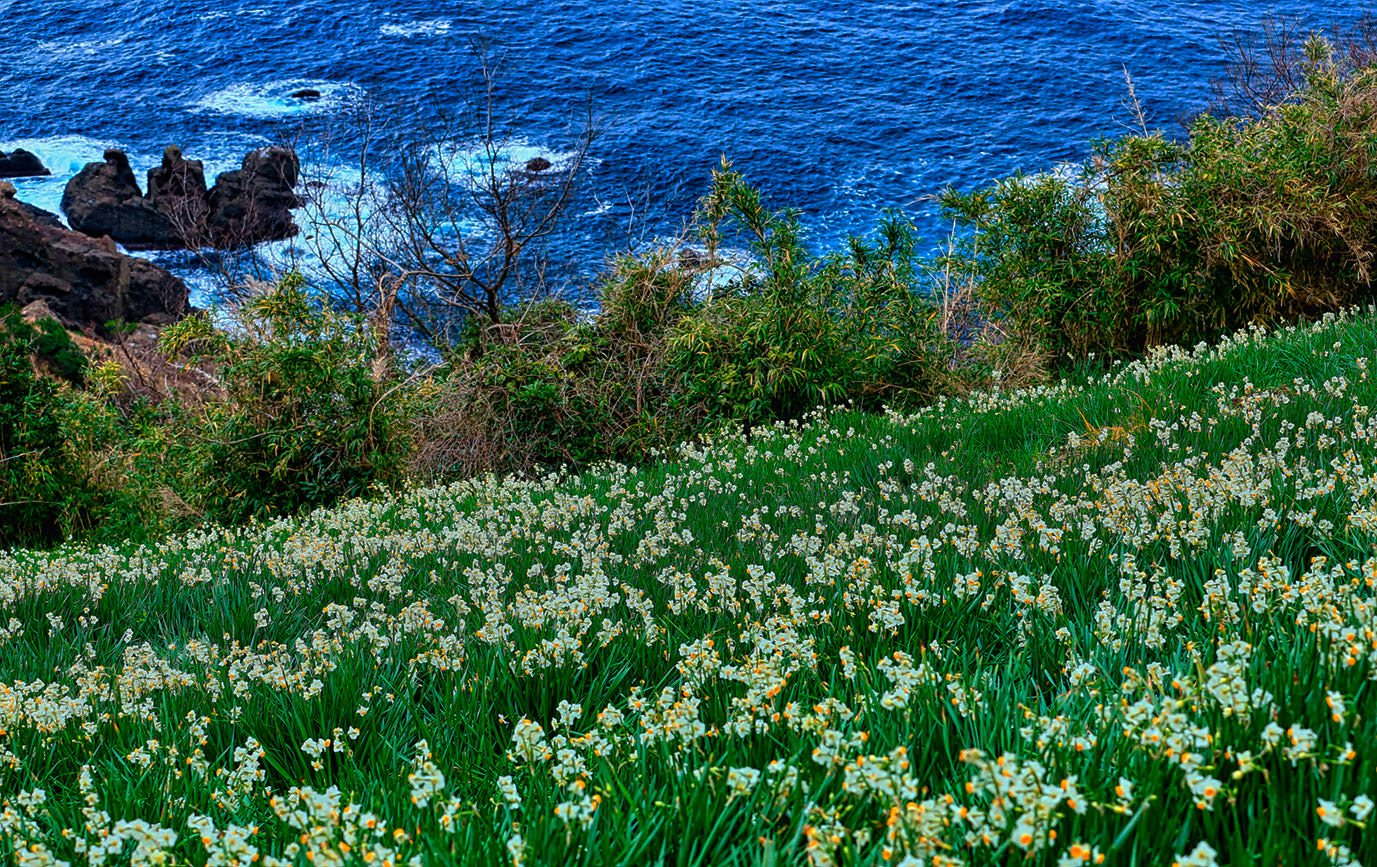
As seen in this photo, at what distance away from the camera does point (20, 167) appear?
3441cm

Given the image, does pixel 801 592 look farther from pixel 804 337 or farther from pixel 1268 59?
pixel 1268 59

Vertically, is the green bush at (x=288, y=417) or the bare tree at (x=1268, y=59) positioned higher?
the bare tree at (x=1268, y=59)

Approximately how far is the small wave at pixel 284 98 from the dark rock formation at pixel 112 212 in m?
7.45

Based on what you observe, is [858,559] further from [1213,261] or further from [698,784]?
[1213,261]

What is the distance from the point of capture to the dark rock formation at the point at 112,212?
31078 millimetres

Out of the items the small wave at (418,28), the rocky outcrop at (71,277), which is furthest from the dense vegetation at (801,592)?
the small wave at (418,28)

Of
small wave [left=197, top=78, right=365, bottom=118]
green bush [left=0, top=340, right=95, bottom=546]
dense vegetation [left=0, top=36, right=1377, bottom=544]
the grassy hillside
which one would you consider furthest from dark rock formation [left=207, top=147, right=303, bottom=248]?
the grassy hillside

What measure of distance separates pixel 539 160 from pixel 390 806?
3037 centimetres

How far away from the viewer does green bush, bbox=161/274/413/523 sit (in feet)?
35.9

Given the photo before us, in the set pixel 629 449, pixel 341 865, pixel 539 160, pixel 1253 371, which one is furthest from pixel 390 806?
pixel 539 160

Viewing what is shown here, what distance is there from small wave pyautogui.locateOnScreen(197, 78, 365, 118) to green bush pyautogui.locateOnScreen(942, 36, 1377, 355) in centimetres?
3167

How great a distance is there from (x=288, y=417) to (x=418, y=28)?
36726mm

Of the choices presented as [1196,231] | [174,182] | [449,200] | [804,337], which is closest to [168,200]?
[174,182]

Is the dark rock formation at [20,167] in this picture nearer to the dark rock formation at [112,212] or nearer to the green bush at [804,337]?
the dark rock formation at [112,212]
